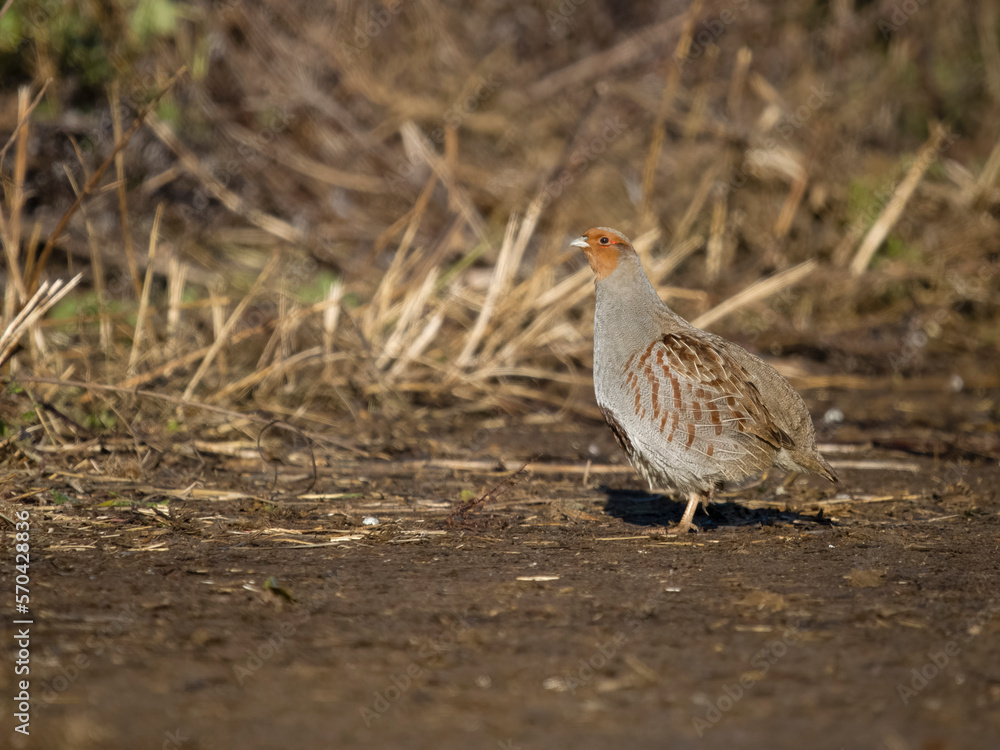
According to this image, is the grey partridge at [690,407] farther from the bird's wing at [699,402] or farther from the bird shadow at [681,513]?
the bird shadow at [681,513]

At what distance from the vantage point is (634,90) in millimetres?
9352

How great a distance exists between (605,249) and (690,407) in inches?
32.0

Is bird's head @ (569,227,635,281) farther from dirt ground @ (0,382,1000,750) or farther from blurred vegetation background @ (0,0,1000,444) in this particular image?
blurred vegetation background @ (0,0,1000,444)

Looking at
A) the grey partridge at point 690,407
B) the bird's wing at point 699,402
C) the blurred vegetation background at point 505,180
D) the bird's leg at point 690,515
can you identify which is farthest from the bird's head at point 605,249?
the blurred vegetation background at point 505,180

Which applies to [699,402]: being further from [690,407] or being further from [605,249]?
[605,249]

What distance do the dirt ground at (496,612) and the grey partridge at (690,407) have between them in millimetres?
290

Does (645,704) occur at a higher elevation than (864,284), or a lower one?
lower

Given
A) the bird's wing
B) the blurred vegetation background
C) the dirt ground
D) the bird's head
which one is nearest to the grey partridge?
the bird's wing

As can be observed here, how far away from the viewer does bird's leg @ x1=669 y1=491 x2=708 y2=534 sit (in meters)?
3.98

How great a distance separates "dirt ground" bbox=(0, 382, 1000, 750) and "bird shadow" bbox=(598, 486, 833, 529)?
20 mm

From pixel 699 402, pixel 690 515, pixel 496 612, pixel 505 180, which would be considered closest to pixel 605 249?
pixel 699 402

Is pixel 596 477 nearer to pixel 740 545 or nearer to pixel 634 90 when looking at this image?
pixel 740 545

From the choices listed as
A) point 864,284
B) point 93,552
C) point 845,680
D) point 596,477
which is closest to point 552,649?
point 845,680

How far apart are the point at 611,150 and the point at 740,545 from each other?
6.18 m
